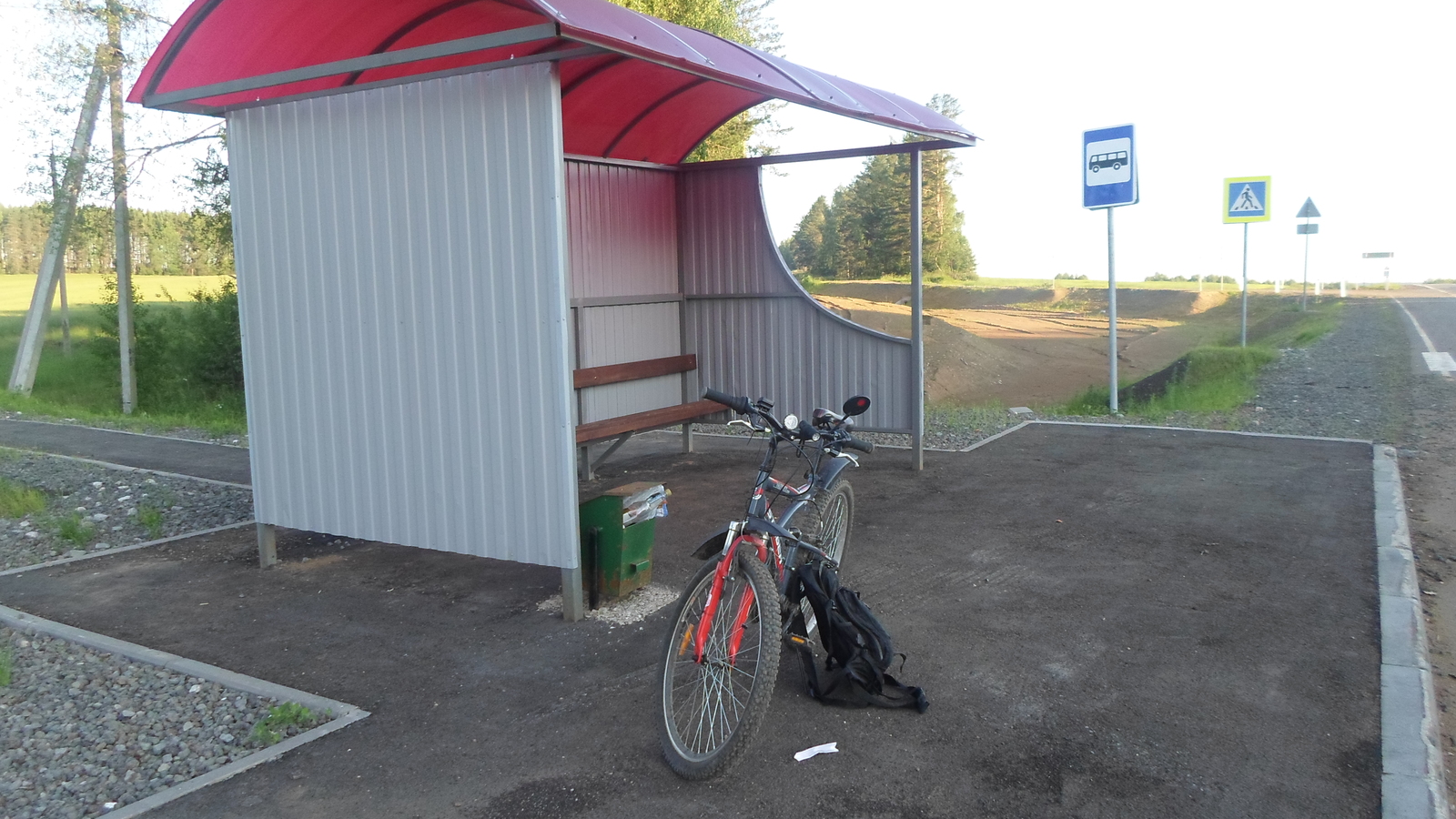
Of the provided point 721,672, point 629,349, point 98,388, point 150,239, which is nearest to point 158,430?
point 629,349

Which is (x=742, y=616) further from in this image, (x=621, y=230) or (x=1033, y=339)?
(x=1033, y=339)

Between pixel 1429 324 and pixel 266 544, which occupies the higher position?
pixel 1429 324

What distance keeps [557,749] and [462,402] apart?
2.17 meters

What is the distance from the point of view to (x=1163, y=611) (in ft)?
16.4

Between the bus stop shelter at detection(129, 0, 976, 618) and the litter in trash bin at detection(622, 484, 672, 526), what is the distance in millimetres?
308

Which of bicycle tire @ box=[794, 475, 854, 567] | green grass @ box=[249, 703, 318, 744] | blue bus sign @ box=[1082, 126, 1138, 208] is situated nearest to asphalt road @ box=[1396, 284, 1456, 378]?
blue bus sign @ box=[1082, 126, 1138, 208]

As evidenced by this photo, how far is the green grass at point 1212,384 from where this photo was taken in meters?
11.9

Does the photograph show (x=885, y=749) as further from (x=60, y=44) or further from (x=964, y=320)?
(x=964, y=320)

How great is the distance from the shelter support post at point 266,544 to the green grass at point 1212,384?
343 inches

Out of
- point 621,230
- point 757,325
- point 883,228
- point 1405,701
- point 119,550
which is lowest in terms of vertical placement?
point 1405,701

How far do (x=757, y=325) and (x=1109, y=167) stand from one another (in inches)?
184

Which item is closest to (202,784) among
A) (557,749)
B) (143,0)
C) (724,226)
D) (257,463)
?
(557,749)

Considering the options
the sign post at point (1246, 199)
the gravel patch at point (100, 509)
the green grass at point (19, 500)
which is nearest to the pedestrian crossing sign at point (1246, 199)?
the sign post at point (1246, 199)

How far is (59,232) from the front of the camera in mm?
16766
